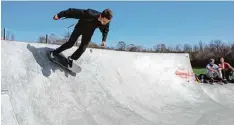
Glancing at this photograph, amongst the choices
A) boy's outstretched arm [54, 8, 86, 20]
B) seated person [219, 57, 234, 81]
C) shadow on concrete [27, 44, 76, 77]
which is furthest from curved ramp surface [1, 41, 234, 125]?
seated person [219, 57, 234, 81]

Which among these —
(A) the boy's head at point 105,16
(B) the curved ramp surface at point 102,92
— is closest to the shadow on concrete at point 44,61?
(B) the curved ramp surface at point 102,92

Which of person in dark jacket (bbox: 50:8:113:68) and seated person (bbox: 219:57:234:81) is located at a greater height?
person in dark jacket (bbox: 50:8:113:68)

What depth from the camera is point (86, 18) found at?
5316 mm

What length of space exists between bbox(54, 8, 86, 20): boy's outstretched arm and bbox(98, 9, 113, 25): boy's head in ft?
1.28

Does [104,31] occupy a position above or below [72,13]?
below

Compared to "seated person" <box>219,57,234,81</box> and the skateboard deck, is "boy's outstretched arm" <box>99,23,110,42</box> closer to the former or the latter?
the skateboard deck

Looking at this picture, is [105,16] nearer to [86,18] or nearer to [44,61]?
[86,18]

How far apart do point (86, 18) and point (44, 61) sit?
1.25 meters

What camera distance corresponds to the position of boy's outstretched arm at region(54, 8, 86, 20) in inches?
202

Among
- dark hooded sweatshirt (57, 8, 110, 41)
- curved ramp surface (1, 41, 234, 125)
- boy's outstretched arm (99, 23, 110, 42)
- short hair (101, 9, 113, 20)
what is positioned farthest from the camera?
boy's outstretched arm (99, 23, 110, 42)

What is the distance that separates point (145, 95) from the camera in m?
7.08

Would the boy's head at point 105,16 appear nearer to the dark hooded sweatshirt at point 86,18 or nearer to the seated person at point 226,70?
the dark hooded sweatshirt at point 86,18

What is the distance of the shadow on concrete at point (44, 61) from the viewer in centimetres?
530

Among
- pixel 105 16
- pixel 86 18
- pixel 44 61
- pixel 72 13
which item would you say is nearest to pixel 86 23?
pixel 86 18
